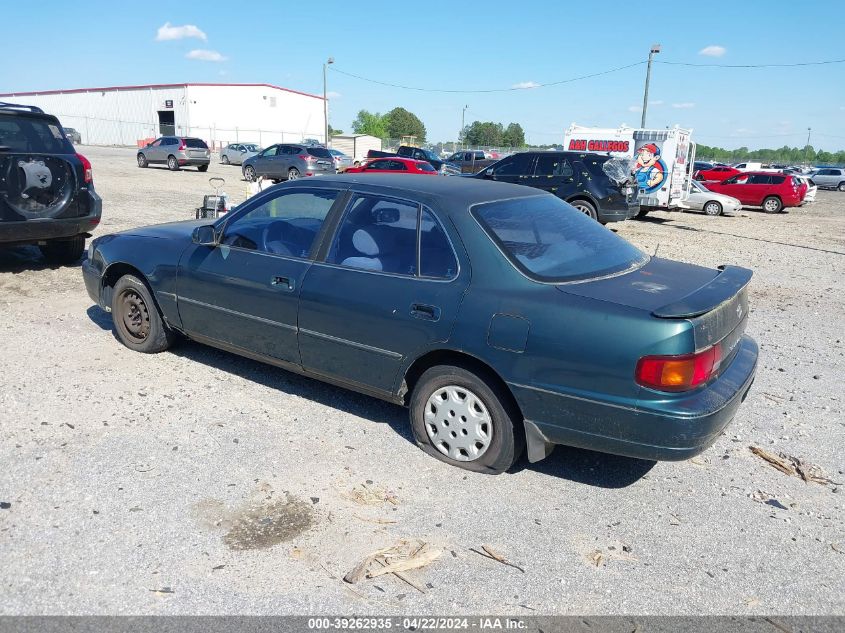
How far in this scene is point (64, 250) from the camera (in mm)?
8305

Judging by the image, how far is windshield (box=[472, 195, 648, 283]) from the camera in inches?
144

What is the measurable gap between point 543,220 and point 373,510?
81.0 inches

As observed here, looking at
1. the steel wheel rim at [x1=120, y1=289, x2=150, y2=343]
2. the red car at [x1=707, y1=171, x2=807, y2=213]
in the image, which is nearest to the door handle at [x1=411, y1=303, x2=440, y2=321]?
the steel wheel rim at [x1=120, y1=289, x2=150, y2=343]

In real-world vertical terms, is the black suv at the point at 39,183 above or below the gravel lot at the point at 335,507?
above

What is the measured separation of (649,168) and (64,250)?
1516cm

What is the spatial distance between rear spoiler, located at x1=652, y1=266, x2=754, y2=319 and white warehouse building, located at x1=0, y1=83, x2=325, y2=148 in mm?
53786

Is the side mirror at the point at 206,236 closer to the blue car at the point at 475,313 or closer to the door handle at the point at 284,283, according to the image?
the blue car at the point at 475,313

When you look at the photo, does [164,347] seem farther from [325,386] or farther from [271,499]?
[271,499]

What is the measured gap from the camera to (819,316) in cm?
773

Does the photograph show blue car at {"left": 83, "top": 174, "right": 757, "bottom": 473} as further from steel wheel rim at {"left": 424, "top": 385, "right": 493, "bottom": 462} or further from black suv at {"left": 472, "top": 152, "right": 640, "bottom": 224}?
black suv at {"left": 472, "top": 152, "right": 640, "bottom": 224}

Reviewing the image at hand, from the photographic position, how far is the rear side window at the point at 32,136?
7.04m

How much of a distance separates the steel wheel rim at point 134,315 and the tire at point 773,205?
2388 centimetres

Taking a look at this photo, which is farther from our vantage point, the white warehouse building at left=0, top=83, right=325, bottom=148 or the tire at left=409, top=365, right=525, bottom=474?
the white warehouse building at left=0, top=83, right=325, bottom=148

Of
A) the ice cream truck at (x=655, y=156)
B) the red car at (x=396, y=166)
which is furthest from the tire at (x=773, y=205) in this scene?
the red car at (x=396, y=166)
